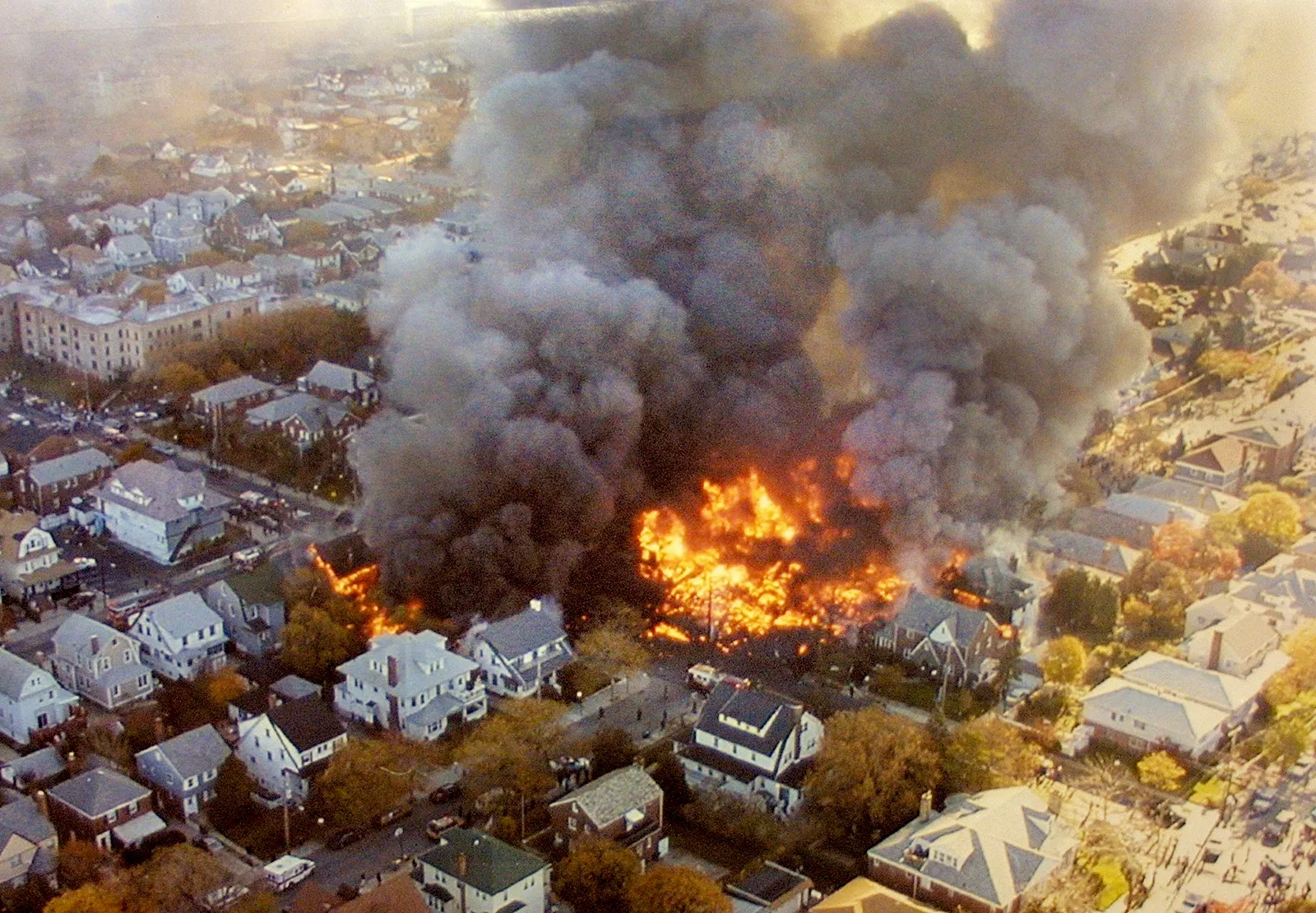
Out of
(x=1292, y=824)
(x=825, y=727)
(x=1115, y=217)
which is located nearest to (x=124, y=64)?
(x=1115, y=217)

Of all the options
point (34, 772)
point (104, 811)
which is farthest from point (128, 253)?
point (104, 811)

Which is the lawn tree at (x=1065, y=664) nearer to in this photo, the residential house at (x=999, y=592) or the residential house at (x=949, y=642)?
the residential house at (x=949, y=642)

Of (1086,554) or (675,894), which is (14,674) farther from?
(1086,554)

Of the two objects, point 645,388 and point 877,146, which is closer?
point 645,388

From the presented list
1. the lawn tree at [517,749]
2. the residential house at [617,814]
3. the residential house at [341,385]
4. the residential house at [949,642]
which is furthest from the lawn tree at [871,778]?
the residential house at [341,385]

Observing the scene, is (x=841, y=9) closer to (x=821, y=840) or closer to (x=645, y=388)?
(x=645, y=388)
